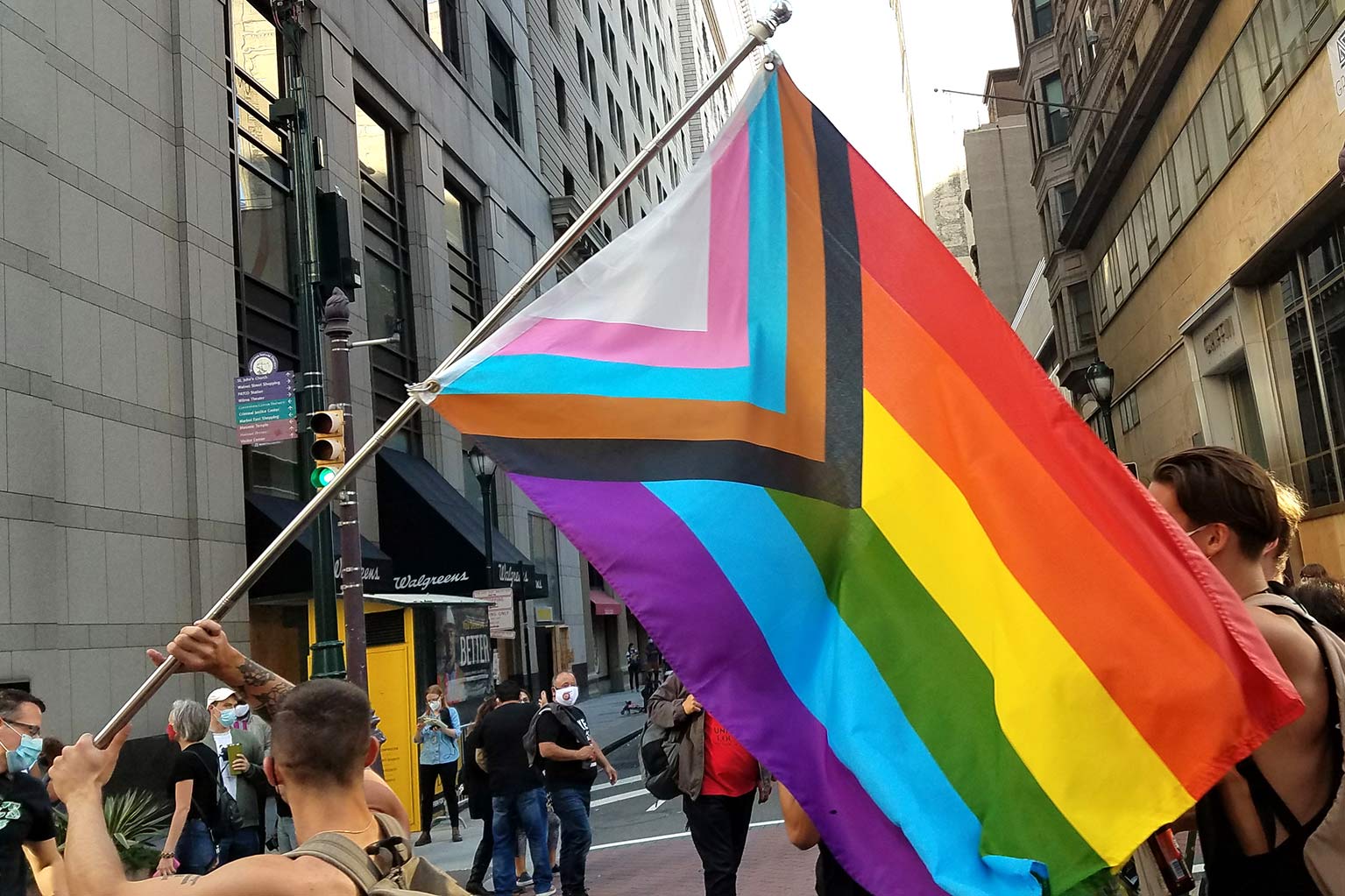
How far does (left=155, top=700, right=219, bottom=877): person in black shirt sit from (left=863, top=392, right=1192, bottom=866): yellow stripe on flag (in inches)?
268

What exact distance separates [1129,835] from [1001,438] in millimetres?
1166

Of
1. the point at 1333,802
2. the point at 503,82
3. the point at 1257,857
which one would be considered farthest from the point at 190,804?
the point at 503,82

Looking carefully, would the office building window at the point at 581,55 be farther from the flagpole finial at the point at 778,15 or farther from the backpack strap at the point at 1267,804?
the backpack strap at the point at 1267,804

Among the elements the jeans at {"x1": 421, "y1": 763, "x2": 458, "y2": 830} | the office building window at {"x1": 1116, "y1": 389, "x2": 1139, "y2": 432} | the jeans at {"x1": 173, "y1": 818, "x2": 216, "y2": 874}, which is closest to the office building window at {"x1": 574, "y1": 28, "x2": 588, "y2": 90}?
the office building window at {"x1": 1116, "y1": 389, "x2": 1139, "y2": 432}

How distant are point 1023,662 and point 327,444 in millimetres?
6913

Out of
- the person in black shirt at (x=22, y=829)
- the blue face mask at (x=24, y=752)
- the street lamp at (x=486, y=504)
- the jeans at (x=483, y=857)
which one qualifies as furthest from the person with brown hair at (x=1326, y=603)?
the street lamp at (x=486, y=504)

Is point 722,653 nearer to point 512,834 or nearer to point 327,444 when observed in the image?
point 327,444

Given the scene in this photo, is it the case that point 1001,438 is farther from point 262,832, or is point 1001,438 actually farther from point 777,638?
point 262,832

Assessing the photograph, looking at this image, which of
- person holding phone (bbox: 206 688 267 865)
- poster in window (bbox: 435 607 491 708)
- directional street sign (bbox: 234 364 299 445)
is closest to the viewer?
person holding phone (bbox: 206 688 267 865)

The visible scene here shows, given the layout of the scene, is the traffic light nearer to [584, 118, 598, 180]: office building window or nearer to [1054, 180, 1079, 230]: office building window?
[584, 118, 598, 180]: office building window

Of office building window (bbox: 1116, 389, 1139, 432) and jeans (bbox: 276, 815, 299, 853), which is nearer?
jeans (bbox: 276, 815, 299, 853)

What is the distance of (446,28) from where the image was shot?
28.8 meters

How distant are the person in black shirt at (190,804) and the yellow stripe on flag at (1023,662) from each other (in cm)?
682

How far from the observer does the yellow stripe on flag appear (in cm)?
328
